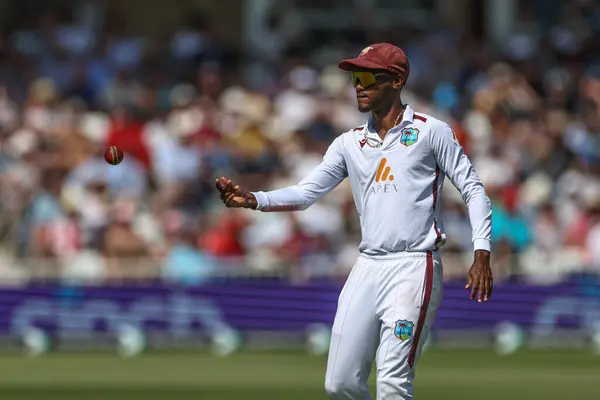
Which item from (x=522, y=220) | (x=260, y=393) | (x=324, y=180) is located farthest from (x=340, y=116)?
(x=324, y=180)

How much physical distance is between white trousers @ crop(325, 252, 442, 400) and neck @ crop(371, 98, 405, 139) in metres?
0.64

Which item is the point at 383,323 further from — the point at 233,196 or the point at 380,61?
the point at 380,61

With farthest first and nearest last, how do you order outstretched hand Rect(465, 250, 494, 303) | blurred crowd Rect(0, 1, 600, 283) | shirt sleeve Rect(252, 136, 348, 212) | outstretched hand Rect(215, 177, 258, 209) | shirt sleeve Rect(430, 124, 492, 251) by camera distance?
1. blurred crowd Rect(0, 1, 600, 283)
2. shirt sleeve Rect(252, 136, 348, 212)
3. outstretched hand Rect(215, 177, 258, 209)
4. shirt sleeve Rect(430, 124, 492, 251)
5. outstretched hand Rect(465, 250, 494, 303)

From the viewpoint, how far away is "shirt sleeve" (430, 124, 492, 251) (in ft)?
24.9

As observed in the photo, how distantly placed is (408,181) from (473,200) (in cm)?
34

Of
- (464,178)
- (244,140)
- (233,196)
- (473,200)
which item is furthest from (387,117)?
(244,140)

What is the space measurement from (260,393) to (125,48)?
9.46m

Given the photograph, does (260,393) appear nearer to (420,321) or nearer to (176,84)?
(420,321)

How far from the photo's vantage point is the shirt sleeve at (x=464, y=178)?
24.9 ft

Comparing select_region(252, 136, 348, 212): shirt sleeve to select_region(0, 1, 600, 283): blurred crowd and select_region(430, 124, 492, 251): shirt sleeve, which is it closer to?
select_region(430, 124, 492, 251): shirt sleeve

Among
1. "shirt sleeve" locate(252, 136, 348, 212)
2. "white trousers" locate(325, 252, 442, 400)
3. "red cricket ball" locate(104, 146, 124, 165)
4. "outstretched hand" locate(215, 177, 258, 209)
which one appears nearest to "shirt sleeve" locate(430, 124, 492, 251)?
"white trousers" locate(325, 252, 442, 400)

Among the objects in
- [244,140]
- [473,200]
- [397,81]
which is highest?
[244,140]

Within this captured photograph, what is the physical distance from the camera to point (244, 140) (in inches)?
754

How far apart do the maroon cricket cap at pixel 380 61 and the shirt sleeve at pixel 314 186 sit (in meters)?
0.45
